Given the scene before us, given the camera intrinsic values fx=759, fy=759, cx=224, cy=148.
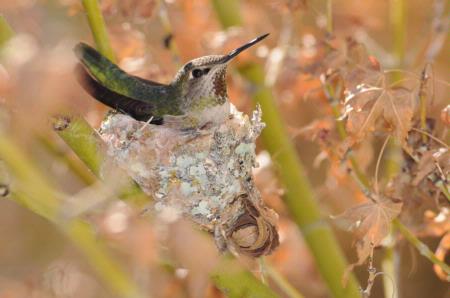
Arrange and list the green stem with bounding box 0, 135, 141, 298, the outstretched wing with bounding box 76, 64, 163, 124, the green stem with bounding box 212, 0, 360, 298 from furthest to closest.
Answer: the green stem with bounding box 212, 0, 360, 298, the outstretched wing with bounding box 76, 64, 163, 124, the green stem with bounding box 0, 135, 141, 298

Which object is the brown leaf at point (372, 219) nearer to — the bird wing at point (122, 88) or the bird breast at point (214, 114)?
the bird breast at point (214, 114)

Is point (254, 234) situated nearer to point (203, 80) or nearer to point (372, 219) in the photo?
point (372, 219)

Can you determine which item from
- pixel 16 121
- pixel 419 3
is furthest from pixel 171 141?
pixel 419 3

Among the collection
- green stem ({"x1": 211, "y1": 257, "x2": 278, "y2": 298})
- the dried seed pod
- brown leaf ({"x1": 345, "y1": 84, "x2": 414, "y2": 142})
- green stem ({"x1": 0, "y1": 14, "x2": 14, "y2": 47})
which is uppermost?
green stem ({"x1": 0, "y1": 14, "x2": 14, "y2": 47})

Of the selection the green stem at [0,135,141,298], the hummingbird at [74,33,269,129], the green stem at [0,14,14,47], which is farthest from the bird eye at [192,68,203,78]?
the green stem at [0,135,141,298]

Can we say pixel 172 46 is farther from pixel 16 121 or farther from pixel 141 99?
pixel 16 121

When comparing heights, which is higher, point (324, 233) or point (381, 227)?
point (324, 233)

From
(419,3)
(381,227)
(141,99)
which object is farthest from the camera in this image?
(419,3)

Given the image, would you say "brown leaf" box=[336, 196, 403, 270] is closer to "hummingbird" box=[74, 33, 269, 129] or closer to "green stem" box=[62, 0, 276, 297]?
"green stem" box=[62, 0, 276, 297]
